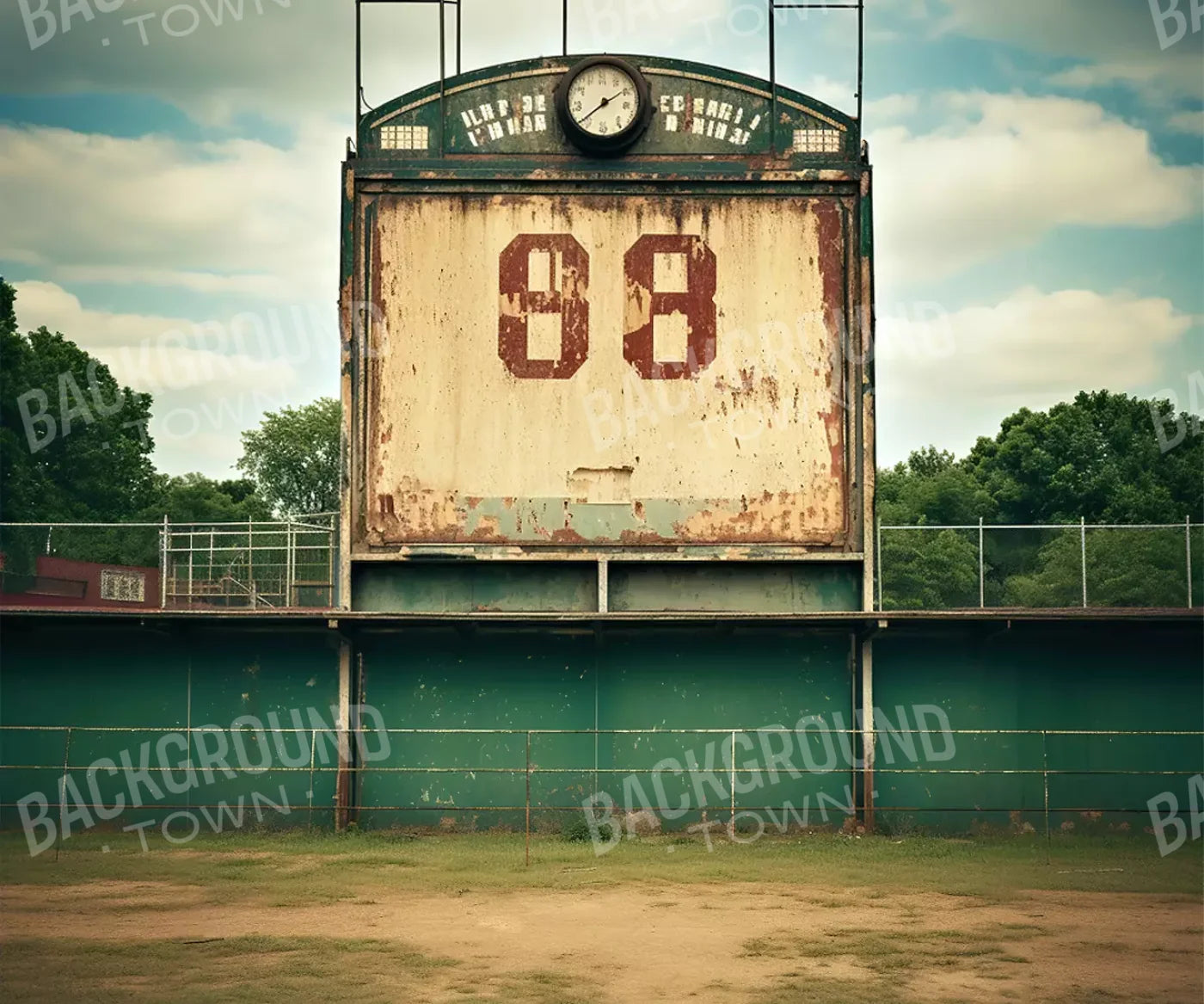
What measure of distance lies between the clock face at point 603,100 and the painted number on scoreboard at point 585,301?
6.21 feet

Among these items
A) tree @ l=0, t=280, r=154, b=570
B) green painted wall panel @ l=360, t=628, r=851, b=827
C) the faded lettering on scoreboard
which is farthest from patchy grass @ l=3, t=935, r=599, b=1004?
tree @ l=0, t=280, r=154, b=570

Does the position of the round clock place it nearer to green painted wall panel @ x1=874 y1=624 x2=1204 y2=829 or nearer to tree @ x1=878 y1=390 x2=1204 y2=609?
green painted wall panel @ x1=874 y1=624 x2=1204 y2=829

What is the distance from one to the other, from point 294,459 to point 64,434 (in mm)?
33270

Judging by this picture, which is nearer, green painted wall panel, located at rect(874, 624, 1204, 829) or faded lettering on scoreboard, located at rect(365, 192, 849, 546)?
faded lettering on scoreboard, located at rect(365, 192, 849, 546)

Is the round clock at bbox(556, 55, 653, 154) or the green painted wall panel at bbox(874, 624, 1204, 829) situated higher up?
the round clock at bbox(556, 55, 653, 154)

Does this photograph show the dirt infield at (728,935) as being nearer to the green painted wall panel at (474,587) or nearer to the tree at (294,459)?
the green painted wall panel at (474,587)

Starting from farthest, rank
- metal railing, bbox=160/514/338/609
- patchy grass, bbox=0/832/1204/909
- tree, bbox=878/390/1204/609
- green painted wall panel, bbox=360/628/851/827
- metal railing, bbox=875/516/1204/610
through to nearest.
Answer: tree, bbox=878/390/1204/609
metal railing, bbox=875/516/1204/610
metal railing, bbox=160/514/338/609
green painted wall panel, bbox=360/628/851/827
patchy grass, bbox=0/832/1204/909

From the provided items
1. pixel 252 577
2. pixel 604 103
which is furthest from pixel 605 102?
pixel 252 577

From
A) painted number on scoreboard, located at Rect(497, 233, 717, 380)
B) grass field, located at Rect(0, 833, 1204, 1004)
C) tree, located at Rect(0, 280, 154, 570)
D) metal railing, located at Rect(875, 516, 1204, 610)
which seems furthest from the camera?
tree, located at Rect(0, 280, 154, 570)

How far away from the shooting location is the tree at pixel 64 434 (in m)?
68.9

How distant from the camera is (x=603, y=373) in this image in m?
28.1

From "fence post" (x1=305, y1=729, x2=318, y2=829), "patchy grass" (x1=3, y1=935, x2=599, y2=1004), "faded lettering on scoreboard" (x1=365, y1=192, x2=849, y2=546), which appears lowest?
"patchy grass" (x1=3, y1=935, x2=599, y2=1004)

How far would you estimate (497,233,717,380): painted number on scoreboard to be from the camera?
2812 cm

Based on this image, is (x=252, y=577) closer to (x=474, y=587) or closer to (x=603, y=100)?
(x=474, y=587)
